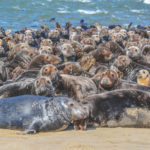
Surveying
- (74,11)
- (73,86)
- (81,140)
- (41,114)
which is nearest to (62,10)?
(74,11)

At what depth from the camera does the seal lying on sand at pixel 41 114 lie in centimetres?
551

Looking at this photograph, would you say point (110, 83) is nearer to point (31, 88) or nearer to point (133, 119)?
point (133, 119)

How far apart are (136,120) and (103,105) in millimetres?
595

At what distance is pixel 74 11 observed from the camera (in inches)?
1641

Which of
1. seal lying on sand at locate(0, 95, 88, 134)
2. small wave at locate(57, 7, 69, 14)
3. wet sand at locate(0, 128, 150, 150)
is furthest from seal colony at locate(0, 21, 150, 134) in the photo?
small wave at locate(57, 7, 69, 14)

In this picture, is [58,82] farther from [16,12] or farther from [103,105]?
[16,12]

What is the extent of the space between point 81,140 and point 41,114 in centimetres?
117

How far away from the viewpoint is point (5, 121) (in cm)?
565

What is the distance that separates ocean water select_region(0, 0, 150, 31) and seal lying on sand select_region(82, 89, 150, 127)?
939 inches

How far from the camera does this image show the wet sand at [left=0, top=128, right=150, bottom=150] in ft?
14.0

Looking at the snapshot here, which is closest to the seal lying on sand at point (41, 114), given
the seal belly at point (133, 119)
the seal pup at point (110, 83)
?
the seal belly at point (133, 119)

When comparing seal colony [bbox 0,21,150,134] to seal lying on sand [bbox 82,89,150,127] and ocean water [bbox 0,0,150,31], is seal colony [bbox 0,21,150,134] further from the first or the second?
ocean water [bbox 0,0,150,31]

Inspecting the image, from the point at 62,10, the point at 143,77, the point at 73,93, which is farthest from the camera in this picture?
the point at 62,10

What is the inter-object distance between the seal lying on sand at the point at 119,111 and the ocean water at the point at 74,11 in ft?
78.2
